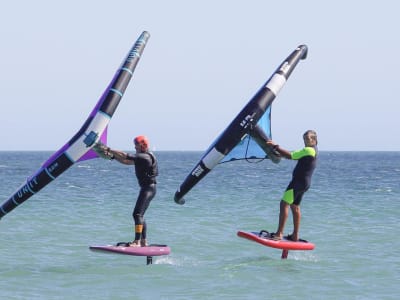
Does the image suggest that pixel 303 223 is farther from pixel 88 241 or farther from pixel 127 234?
pixel 88 241

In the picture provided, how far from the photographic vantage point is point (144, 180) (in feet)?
51.7

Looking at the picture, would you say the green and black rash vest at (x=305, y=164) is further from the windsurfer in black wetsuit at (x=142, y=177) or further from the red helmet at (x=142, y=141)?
the red helmet at (x=142, y=141)

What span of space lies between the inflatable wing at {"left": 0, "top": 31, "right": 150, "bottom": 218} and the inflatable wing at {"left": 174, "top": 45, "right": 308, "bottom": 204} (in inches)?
75.2

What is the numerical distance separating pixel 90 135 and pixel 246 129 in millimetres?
2861

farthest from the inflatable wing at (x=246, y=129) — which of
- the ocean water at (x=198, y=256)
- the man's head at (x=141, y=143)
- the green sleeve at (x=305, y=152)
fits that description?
the ocean water at (x=198, y=256)

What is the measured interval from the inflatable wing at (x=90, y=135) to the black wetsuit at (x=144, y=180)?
868 mm

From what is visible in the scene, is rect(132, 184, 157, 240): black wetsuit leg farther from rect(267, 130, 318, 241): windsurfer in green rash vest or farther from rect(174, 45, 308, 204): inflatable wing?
rect(267, 130, 318, 241): windsurfer in green rash vest

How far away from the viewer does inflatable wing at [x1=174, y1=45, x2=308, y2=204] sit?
49.8ft

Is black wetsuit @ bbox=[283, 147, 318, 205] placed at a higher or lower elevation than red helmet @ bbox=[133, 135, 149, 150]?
lower

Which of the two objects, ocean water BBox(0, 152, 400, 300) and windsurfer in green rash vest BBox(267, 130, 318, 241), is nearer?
windsurfer in green rash vest BBox(267, 130, 318, 241)

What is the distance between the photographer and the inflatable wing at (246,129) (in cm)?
1517

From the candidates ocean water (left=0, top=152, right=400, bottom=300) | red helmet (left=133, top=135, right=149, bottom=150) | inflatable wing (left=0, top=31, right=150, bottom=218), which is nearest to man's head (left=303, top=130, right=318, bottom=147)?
ocean water (left=0, top=152, right=400, bottom=300)

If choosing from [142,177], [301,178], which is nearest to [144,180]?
[142,177]

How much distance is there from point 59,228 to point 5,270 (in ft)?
27.2
